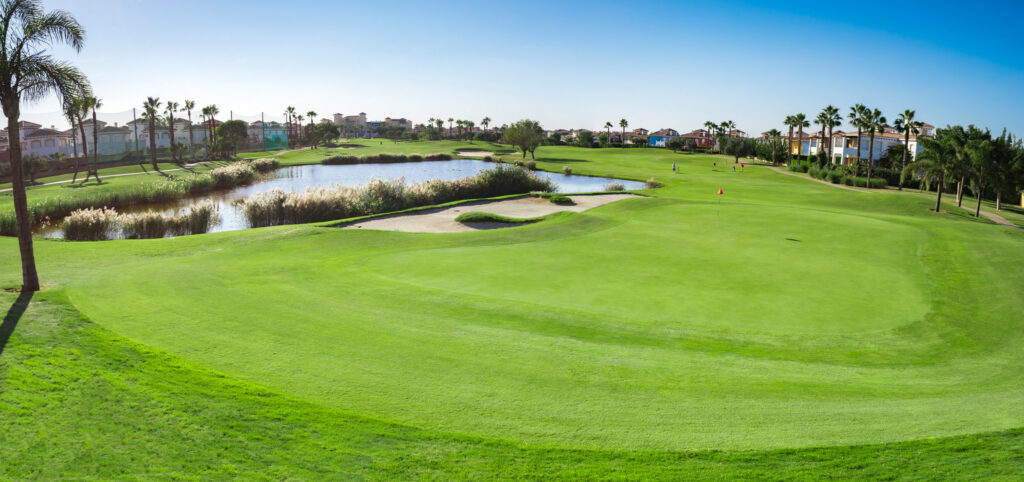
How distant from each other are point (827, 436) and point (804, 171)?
77757 millimetres

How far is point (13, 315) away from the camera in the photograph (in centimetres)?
1002

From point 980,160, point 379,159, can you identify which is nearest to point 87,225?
point 980,160

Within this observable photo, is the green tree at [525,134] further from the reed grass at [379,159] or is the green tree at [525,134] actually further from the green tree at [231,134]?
the green tree at [231,134]

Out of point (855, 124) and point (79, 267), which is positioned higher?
point (855, 124)

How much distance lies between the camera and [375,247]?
66.5ft

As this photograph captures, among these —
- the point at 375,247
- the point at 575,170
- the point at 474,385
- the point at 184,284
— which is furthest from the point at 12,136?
the point at 575,170

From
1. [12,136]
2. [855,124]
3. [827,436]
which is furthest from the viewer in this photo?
[855,124]

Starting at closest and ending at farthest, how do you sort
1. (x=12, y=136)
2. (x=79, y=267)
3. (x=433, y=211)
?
(x=12, y=136) < (x=79, y=267) < (x=433, y=211)

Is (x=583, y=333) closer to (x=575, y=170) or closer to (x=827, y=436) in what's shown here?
(x=827, y=436)

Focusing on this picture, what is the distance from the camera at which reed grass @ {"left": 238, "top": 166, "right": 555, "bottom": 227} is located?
31.6 meters

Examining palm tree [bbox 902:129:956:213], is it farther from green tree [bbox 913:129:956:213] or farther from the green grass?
the green grass

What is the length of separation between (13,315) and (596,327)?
10394 millimetres

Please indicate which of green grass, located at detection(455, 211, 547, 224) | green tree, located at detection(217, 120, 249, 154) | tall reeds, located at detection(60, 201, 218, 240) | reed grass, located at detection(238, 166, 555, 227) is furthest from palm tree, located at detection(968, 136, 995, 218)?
Answer: green tree, located at detection(217, 120, 249, 154)

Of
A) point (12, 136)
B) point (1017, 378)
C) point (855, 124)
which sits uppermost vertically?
point (855, 124)
